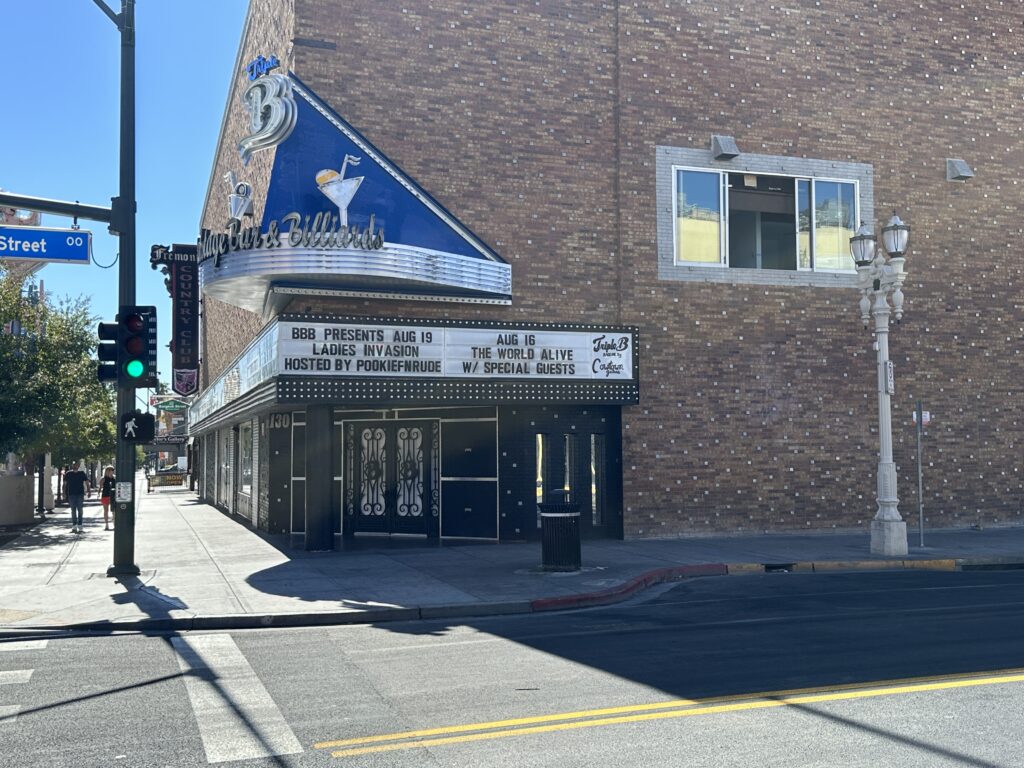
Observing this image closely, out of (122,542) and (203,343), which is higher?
(203,343)

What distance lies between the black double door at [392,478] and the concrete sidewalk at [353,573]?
157cm

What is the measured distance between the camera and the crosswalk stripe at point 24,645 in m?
10.3

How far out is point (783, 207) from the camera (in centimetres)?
2138

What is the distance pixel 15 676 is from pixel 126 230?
8.22 metres

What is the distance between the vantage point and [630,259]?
20.0 m

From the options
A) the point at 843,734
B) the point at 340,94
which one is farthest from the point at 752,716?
the point at 340,94

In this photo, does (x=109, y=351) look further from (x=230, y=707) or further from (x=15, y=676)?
(x=230, y=707)

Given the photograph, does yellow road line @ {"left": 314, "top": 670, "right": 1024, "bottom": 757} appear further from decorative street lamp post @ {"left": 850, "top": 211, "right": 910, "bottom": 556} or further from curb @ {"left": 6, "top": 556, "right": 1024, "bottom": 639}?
decorative street lamp post @ {"left": 850, "top": 211, "right": 910, "bottom": 556}

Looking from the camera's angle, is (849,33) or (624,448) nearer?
(624,448)

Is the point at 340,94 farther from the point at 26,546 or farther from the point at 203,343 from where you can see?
the point at 203,343

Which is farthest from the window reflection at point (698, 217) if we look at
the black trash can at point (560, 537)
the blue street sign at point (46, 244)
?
the blue street sign at point (46, 244)

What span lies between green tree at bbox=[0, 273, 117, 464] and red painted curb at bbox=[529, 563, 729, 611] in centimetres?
1538

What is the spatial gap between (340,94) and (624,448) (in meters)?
8.68

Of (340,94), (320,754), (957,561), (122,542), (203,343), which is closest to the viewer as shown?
(320,754)
